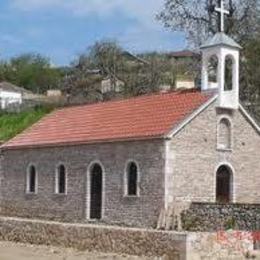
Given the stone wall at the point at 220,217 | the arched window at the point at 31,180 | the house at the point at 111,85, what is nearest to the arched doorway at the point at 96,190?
the stone wall at the point at 220,217

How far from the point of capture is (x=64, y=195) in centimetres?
3675

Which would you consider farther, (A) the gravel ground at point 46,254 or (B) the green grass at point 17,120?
(B) the green grass at point 17,120

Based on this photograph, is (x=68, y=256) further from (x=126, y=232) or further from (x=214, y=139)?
(x=214, y=139)

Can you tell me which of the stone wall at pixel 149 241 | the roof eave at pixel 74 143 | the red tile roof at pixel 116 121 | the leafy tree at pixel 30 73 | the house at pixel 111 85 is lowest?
the stone wall at pixel 149 241

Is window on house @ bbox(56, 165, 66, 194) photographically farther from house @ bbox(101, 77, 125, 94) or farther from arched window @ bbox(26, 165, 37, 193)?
house @ bbox(101, 77, 125, 94)

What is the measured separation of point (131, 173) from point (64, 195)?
4991mm

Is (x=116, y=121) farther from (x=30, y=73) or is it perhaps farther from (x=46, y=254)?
(x=30, y=73)

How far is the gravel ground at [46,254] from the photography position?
2462 centimetres

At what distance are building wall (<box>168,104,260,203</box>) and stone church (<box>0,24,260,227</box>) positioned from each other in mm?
43

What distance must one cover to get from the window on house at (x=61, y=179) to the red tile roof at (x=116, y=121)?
133 centimetres

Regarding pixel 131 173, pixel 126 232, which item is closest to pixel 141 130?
pixel 131 173

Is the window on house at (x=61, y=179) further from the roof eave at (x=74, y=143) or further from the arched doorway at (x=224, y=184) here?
the arched doorway at (x=224, y=184)

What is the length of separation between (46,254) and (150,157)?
7.73 m

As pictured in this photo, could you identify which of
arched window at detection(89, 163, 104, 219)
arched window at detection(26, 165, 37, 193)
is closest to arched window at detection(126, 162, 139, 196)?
arched window at detection(89, 163, 104, 219)
